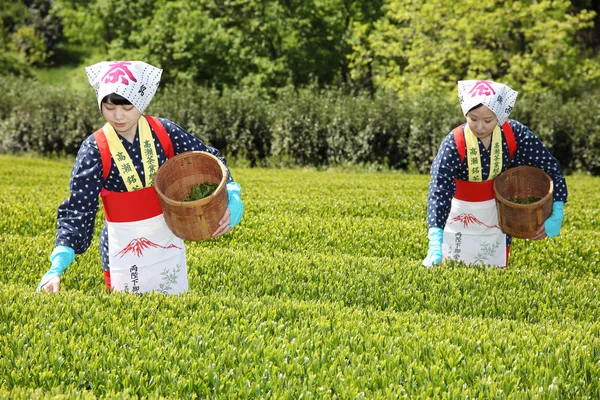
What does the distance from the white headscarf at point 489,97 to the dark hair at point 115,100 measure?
268cm

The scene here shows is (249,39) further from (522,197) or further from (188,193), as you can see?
(188,193)

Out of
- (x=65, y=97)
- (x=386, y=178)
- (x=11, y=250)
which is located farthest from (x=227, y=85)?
(x=11, y=250)

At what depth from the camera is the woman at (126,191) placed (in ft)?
13.9

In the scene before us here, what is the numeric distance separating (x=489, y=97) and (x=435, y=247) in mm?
1298

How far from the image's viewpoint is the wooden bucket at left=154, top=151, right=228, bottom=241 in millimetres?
4152

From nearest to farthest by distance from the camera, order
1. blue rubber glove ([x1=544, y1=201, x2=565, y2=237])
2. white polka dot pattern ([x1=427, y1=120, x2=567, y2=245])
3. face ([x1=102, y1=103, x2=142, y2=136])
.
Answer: face ([x1=102, y1=103, x2=142, y2=136]) < white polka dot pattern ([x1=427, y1=120, x2=567, y2=245]) < blue rubber glove ([x1=544, y1=201, x2=565, y2=237])

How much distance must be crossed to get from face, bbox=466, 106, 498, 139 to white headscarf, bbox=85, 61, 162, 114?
259 centimetres

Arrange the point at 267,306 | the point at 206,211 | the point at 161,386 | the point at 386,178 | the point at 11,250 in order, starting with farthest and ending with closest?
the point at 386,178, the point at 11,250, the point at 267,306, the point at 206,211, the point at 161,386

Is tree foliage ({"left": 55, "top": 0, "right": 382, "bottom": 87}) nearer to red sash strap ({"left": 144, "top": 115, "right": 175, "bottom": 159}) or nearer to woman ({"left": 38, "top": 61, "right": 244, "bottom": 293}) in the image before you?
red sash strap ({"left": 144, "top": 115, "right": 175, "bottom": 159})

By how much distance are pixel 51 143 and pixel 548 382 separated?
22.0 meters

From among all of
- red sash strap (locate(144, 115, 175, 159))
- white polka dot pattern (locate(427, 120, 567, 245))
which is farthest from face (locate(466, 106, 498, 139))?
red sash strap (locate(144, 115, 175, 159))

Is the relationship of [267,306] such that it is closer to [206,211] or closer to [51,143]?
[206,211]

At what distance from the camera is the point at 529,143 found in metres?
5.86

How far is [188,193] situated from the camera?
4.50m
